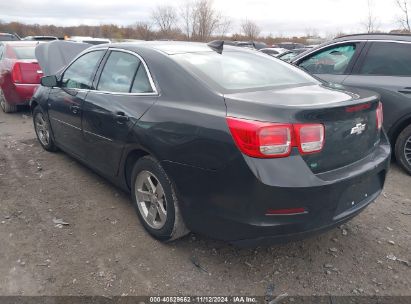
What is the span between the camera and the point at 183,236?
313 cm

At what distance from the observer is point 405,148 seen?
4586mm

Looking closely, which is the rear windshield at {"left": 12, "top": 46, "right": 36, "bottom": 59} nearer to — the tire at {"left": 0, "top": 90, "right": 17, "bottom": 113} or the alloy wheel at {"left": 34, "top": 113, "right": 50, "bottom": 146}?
the tire at {"left": 0, "top": 90, "right": 17, "bottom": 113}

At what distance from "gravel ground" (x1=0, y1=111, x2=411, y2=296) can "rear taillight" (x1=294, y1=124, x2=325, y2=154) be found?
1004mm

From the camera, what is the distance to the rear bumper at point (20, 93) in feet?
24.1

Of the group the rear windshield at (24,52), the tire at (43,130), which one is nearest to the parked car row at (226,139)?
the tire at (43,130)

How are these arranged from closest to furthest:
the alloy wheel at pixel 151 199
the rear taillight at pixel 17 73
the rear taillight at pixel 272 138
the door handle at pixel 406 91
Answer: the rear taillight at pixel 272 138 < the alloy wheel at pixel 151 199 < the door handle at pixel 406 91 < the rear taillight at pixel 17 73

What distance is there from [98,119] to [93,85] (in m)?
0.49

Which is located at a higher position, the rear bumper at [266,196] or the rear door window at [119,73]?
the rear door window at [119,73]

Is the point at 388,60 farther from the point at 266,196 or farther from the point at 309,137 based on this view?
the point at 266,196

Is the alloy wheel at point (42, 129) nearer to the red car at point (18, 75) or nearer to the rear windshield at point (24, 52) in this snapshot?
the red car at point (18, 75)

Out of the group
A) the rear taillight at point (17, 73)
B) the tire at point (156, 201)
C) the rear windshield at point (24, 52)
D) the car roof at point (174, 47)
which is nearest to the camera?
the tire at point (156, 201)

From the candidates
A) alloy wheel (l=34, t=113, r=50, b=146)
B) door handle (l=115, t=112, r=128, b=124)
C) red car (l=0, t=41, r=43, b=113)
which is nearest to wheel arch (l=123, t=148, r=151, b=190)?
door handle (l=115, t=112, r=128, b=124)

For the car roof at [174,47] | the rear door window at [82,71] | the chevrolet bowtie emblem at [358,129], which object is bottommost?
the chevrolet bowtie emblem at [358,129]

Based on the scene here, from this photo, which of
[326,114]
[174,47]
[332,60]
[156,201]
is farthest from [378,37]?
[156,201]
